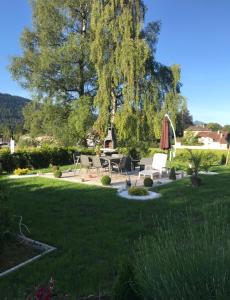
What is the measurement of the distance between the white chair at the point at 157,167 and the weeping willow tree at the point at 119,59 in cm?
672

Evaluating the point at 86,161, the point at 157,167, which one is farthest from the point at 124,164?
the point at 86,161

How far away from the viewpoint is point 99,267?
4.16 metres

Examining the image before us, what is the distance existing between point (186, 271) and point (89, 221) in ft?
13.8

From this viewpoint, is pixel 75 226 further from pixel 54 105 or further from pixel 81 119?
pixel 54 105

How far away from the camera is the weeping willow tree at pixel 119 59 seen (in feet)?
63.0

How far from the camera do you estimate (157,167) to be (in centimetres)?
1259

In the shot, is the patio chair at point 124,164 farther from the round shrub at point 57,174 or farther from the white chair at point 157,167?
the round shrub at point 57,174

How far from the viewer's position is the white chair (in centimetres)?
1197

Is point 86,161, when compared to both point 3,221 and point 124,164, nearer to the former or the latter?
point 124,164

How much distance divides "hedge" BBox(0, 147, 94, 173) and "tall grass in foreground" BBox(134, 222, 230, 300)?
513 inches

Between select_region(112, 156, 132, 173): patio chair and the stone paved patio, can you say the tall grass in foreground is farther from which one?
select_region(112, 156, 132, 173): patio chair

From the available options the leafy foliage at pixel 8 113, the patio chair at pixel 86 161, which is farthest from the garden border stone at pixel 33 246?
the leafy foliage at pixel 8 113

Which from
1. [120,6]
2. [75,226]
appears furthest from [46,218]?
[120,6]

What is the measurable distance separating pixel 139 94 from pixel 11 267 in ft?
54.7
